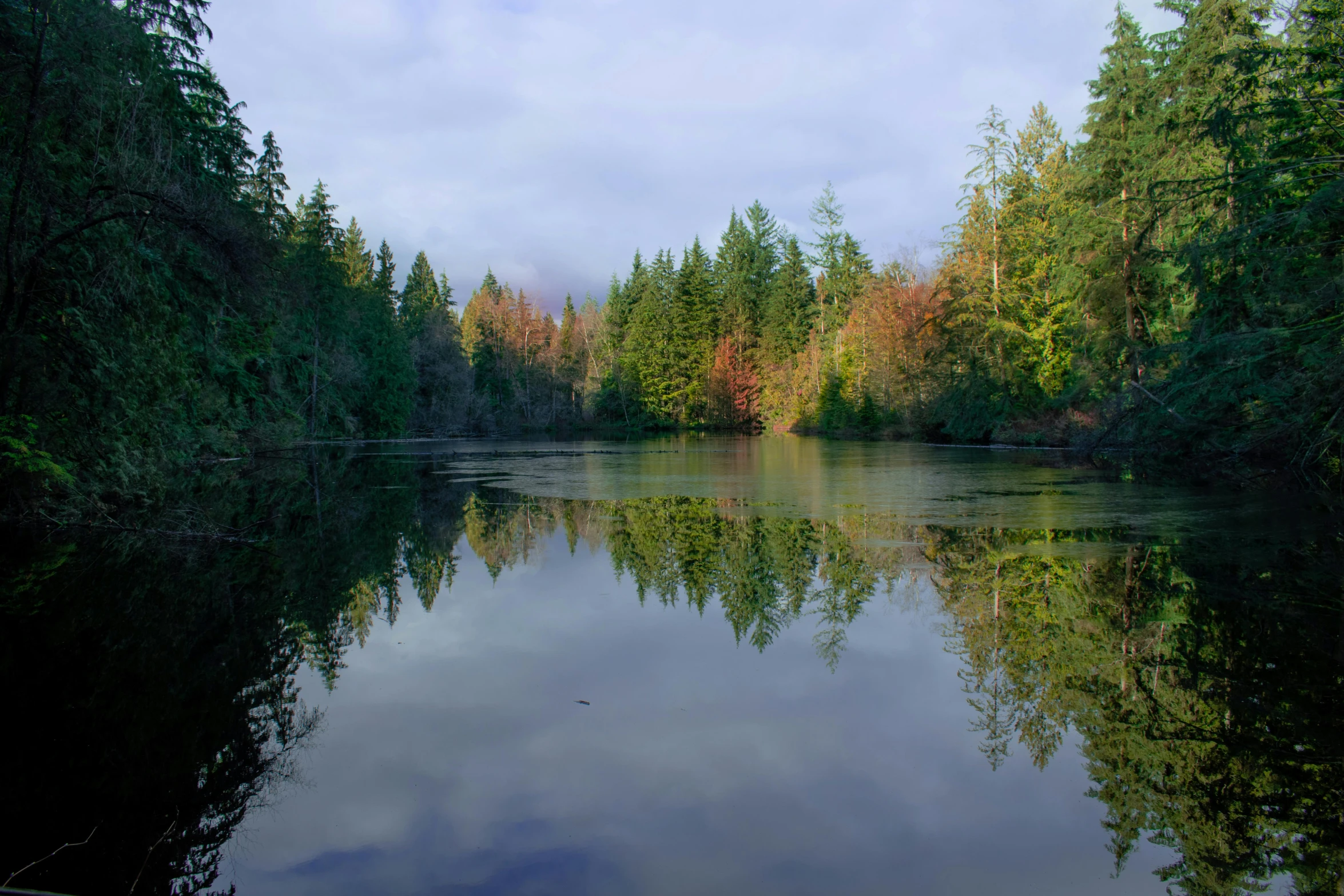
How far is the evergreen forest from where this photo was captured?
9.54 metres

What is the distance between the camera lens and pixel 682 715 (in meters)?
4.34

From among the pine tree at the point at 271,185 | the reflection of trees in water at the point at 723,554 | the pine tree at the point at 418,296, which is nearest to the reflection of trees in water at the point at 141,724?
the reflection of trees in water at the point at 723,554

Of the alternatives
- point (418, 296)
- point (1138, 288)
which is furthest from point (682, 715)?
point (418, 296)

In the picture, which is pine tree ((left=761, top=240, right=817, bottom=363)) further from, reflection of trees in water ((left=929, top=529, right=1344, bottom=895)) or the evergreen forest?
reflection of trees in water ((left=929, top=529, right=1344, bottom=895))

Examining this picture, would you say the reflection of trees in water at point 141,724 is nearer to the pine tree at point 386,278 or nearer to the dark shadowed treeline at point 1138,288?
the dark shadowed treeline at point 1138,288

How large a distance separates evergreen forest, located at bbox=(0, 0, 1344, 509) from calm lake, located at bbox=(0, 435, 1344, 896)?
2625 mm

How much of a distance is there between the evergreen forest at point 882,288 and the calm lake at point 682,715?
8.61 ft

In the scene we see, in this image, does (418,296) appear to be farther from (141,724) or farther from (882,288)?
(141,724)

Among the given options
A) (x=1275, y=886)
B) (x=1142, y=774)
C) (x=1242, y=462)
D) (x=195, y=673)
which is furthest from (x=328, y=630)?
(x=1242, y=462)

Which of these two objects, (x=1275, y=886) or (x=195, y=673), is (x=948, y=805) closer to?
(x=1275, y=886)

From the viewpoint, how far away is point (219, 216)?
10.4m

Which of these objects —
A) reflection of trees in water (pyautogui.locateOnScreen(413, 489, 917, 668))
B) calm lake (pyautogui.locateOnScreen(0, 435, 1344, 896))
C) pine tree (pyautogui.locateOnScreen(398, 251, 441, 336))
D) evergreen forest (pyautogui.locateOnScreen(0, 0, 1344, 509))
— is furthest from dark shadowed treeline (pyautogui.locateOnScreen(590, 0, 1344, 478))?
pine tree (pyautogui.locateOnScreen(398, 251, 441, 336))

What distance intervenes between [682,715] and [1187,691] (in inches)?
117

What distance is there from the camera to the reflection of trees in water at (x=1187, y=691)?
308 cm
